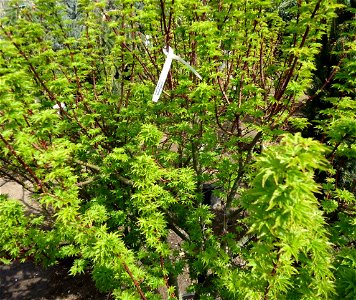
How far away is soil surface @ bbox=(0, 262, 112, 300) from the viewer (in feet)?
24.1

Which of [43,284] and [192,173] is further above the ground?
[192,173]

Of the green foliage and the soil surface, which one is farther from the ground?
the green foliage

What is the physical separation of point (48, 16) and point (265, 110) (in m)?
4.53

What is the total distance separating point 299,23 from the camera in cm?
355

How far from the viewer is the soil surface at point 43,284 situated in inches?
289

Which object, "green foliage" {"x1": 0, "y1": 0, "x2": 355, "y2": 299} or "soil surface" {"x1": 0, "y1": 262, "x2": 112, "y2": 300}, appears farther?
"soil surface" {"x1": 0, "y1": 262, "x2": 112, "y2": 300}

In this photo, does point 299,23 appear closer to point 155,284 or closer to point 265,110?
point 265,110

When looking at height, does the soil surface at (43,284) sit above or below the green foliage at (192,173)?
below

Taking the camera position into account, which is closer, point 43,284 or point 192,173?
point 192,173

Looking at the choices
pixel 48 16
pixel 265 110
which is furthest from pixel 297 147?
pixel 48 16

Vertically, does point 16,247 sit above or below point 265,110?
below

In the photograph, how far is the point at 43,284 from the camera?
25.2ft

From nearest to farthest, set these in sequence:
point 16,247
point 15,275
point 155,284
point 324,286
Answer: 1. point 324,286
2. point 155,284
3. point 16,247
4. point 15,275

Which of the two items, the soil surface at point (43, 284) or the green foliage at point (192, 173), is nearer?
the green foliage at point (192, 173)
